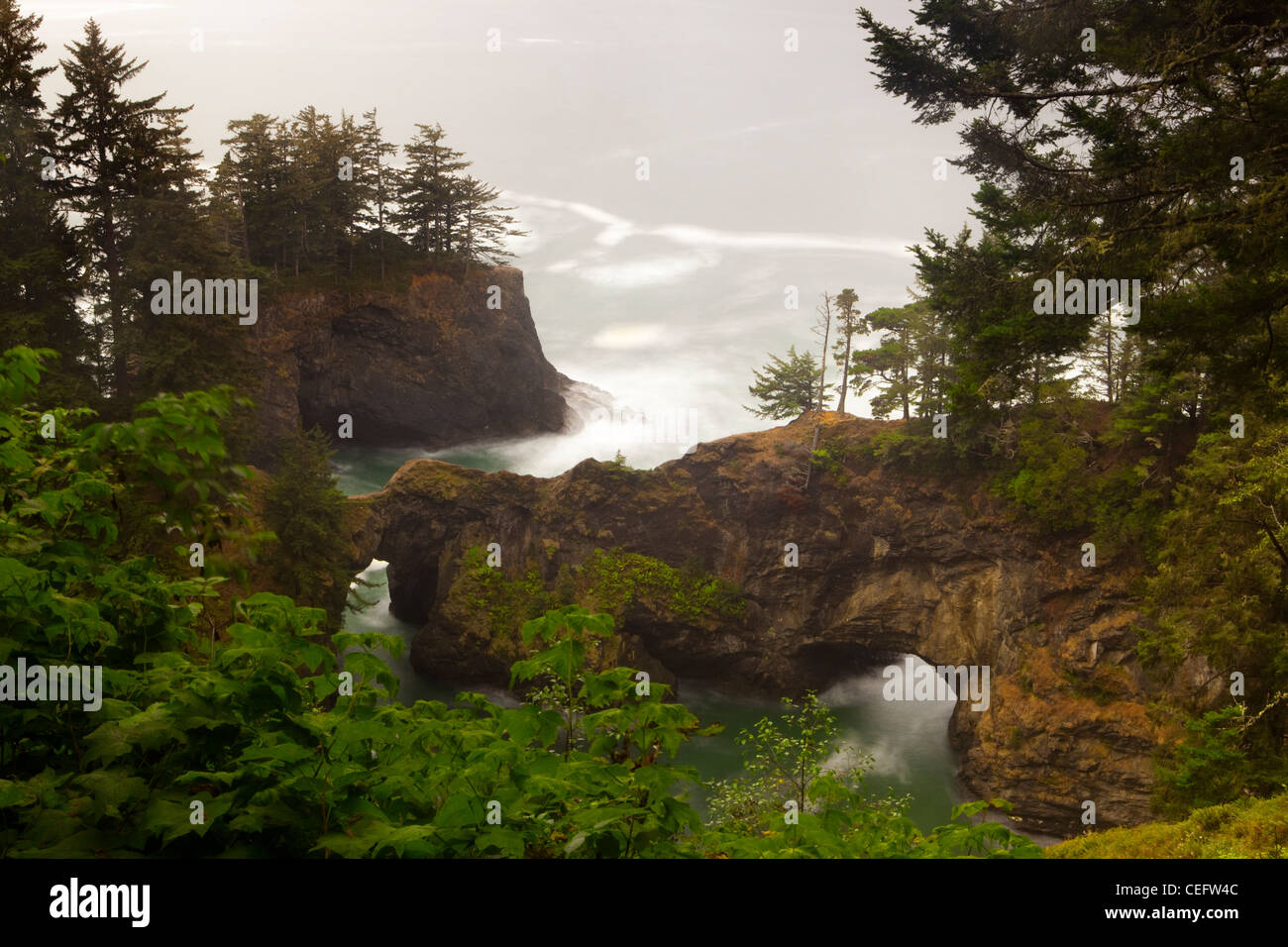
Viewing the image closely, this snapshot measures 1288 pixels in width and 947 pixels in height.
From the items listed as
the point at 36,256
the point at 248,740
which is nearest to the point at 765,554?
the point at 36,256

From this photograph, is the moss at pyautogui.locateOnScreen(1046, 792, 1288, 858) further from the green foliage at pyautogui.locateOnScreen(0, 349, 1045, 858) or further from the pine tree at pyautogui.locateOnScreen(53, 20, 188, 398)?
the pine tree at pyautogui.locateOnScreen(53, 20, 188, 398)

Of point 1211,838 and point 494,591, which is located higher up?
point 1211,838

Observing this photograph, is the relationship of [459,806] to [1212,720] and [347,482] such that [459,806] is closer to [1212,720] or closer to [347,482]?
[1212,720]

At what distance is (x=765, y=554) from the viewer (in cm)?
3062

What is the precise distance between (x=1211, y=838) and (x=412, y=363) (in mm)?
39057

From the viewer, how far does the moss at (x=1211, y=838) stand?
5.94 m

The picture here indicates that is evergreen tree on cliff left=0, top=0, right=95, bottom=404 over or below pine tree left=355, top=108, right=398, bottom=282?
below

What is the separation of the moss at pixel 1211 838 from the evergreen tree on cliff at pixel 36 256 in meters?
19.9

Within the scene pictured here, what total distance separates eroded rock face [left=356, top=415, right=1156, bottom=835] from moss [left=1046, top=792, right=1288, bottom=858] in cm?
1727

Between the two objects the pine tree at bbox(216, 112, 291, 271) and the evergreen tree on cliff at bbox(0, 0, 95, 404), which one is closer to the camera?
the evergreen tree on cliff at bbox(0, 0, 95, 404)

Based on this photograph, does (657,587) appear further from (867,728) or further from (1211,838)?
(1211,838)

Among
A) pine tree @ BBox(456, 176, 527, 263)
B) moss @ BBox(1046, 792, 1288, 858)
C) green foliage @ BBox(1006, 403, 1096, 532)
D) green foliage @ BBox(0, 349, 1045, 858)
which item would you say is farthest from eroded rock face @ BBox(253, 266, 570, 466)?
green foliage @ BBox(0, 349, 1045, 858)

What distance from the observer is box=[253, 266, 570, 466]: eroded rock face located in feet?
124

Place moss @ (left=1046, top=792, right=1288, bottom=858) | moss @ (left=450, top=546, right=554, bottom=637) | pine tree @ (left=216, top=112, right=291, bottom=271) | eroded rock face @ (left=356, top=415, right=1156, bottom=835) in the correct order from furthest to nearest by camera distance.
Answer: pine tree @ (left=216, top=112, right=291, bottom=271) < moss @ (left=450, top=546, right=554, bottom=637) < eroded rock face @ (left=356, top=415, right=1156, bottom=835) < moss @ (left=1046, top=792, right=1288, bottom=858)
